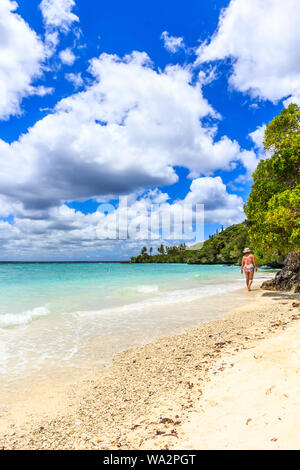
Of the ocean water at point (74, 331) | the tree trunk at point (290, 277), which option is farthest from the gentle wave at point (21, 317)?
the tree trunk at point (290, 277)

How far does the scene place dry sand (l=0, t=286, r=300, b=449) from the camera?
278 centimetres

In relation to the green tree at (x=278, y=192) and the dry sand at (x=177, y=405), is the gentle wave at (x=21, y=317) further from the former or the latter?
the green tree at (x=278, y=192)

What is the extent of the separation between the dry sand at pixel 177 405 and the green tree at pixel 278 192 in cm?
781

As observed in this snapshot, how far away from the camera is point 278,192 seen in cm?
1349

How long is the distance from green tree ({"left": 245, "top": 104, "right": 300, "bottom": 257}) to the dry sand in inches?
307

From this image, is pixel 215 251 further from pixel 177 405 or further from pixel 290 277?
pixel 177 405

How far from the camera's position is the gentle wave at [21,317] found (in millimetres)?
10281

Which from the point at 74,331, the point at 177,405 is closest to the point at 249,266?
the point at 74,331

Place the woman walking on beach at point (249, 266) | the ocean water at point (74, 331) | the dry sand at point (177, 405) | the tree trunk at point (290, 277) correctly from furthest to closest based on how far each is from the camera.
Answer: the woman walking on beach at point (249, 266) → the tree trunk at point (290, 277) → the ocean water at point (74, 331) → the dry sand at point (177, 405)

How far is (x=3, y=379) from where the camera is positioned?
5418mm

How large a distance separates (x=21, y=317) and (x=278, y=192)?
46.5 ft

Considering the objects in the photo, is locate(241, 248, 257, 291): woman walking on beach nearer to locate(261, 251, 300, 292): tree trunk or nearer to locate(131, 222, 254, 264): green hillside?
locate(261, 251, 300, 292): tree trunk
